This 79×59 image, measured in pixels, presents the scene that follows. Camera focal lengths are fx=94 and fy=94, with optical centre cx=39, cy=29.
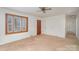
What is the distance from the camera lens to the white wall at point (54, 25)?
7.60 metres

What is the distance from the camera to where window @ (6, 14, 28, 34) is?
5152mm

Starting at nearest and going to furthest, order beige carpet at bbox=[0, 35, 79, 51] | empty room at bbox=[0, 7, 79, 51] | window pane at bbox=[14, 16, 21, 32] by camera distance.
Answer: beige carpet at bbox=[0, 35, 79, 51] < empty room at bbox=[0, 7, 79, 51] < window pane at bbox=[14, 16, 21, 32]

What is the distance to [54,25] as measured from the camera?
334 inches

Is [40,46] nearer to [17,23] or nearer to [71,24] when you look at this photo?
[17,23]

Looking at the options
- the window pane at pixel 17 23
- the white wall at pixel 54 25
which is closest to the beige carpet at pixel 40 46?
the window pane at pixel 17 23

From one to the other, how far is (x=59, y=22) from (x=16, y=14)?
12.4ft

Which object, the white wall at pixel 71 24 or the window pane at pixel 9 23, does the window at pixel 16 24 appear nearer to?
the window pane at pixel 9 23

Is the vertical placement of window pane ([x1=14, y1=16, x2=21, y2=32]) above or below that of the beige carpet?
above

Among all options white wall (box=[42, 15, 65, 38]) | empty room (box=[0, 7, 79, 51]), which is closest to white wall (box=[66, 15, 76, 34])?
empty room (box=[0, 7, 79, 51])

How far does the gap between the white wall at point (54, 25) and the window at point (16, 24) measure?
2730 mm

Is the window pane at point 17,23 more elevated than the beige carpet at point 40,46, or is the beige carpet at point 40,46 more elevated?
the window pane at point 17,23

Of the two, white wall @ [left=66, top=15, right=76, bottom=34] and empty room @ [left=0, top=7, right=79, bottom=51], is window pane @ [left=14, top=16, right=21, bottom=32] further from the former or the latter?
white wall @ [left=66, top=15, right=76, bottom=34]

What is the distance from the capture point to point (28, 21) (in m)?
7.37

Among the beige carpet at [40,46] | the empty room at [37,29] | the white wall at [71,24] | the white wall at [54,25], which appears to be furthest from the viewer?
the white wall at [71,24]
